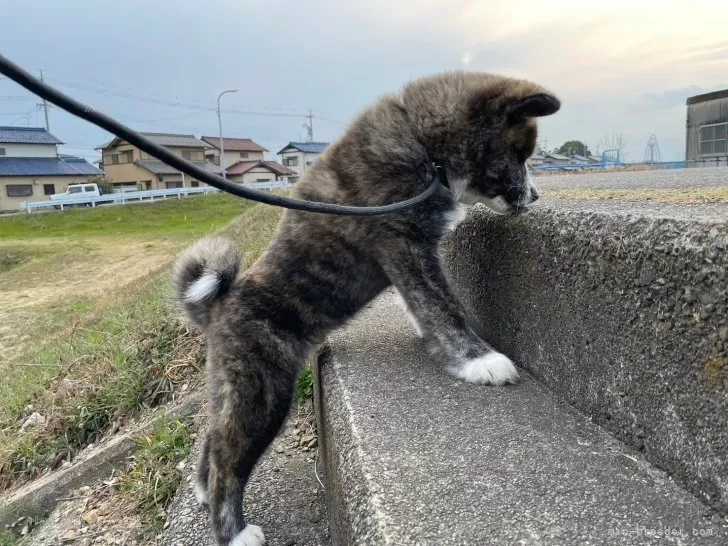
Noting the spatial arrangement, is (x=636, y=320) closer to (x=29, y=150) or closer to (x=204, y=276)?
(x=204, y=276)

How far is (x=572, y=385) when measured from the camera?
1931mm

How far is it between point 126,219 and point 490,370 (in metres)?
31.8

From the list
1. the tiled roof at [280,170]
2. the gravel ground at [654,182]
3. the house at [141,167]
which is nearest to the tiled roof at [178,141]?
the house at [141,167]

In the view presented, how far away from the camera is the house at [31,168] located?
4272 cm

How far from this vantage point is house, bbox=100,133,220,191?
47.2 m

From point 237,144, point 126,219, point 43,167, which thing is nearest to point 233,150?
point 237,144

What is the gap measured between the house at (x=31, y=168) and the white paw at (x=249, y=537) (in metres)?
46.4

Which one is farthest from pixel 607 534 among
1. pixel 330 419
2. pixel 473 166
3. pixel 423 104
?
pixel 423 104

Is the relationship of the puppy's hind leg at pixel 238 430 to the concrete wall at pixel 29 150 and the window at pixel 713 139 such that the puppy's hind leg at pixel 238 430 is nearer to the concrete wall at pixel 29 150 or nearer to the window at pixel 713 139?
the window at pixel 713 139

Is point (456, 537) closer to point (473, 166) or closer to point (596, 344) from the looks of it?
point (596, 344)

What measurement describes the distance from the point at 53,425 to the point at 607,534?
13.1ft

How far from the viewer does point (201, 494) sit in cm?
239

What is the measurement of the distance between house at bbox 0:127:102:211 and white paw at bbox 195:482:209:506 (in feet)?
151

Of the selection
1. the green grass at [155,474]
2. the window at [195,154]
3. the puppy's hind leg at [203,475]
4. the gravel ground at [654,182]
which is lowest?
the green grass at [155,474]
